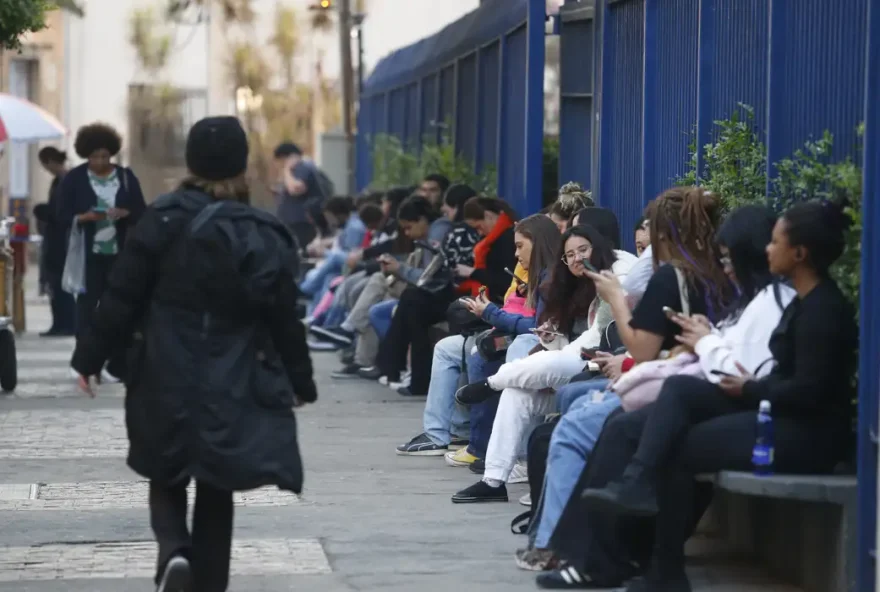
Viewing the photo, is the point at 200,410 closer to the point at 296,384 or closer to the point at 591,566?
the point at 296,384

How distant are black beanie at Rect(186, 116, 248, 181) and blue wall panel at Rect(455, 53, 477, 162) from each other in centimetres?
1114

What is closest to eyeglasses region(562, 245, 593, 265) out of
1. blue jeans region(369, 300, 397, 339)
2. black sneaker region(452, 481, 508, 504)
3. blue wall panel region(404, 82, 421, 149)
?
black sneaker region(452, 481, 508, 504)

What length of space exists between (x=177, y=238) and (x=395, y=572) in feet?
6.00

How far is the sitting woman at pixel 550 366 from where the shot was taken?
845cm

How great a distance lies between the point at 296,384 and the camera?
20.4 feet

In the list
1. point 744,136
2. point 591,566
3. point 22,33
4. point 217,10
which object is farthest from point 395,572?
point 217,10

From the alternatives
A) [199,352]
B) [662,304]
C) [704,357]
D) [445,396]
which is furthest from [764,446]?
[445,396]

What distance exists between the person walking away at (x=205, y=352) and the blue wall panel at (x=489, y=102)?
9.63 meters

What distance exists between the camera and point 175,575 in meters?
6.05

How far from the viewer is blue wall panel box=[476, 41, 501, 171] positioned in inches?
634

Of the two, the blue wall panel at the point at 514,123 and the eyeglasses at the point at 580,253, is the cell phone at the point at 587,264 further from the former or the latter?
the blue wall panel at the point at 514,123

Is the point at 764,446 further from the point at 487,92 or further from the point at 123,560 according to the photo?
the point at 487,92

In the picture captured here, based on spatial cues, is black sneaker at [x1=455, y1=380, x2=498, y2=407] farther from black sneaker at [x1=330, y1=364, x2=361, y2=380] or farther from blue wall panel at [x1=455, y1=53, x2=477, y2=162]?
blue wall panel at [x1=455, y1=53, x2=477, y2=162]

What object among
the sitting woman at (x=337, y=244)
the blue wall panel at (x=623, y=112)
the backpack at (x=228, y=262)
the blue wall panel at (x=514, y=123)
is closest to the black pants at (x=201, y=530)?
the backpack at (x=228, y=262)
